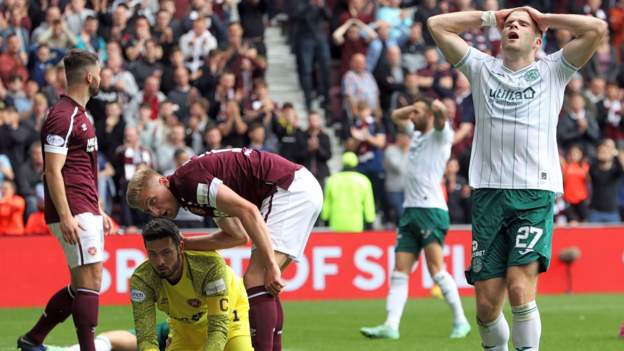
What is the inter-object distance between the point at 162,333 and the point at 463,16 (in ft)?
10.7

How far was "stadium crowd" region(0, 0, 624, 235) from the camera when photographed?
68.1 feet

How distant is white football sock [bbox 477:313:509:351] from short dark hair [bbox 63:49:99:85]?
368 centimetres

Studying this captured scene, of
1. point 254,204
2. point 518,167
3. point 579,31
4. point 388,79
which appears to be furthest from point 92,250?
point 388,79

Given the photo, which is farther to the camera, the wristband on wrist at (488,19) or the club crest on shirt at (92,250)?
the club crest on shirt at (92,250)

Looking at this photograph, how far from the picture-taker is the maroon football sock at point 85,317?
9.94m

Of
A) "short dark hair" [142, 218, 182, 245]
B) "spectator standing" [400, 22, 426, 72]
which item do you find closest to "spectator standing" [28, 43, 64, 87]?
"spectator standing" [400, 22, 426, 72]

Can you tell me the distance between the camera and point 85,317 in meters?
9.97

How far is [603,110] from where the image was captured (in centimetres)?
2478

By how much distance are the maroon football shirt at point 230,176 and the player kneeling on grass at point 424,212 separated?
4626 mm

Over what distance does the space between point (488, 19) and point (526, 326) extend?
218 centimetres

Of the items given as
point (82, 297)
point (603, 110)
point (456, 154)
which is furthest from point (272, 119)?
point (82, 297)

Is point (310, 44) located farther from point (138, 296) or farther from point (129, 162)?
point (138, 296)

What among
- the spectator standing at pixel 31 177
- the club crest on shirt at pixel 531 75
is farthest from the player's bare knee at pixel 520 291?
the spectator standing at pixel 31 177

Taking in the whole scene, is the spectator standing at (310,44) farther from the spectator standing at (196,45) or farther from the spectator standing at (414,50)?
the spectator standing at (196,45)
